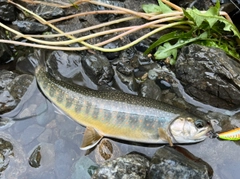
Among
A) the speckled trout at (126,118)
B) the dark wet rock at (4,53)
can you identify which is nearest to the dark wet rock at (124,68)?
the speckled trout at (126,118)

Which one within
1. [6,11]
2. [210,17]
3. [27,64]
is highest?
[210,17]

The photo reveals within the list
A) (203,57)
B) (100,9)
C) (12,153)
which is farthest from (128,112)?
(100,9)

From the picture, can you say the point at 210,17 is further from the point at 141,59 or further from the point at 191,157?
the point at 191,157

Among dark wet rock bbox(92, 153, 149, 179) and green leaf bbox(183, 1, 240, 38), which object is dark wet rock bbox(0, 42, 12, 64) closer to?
dark wet rock bbox(92, 153, 149, 179)

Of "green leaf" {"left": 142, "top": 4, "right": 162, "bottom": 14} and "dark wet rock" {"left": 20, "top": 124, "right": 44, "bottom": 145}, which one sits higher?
"green leaf" {"left": 142, "top": 4, "right": 162, "bottom": 14}

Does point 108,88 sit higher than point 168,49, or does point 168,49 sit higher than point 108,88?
point 168,49

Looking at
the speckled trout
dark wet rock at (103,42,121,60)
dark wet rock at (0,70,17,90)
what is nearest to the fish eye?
the speckled trout

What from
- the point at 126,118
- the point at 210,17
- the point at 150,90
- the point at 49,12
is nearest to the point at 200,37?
the point at 210,17

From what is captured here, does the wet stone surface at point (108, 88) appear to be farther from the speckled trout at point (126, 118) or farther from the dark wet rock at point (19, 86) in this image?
the speckled trout at point (126, 118)

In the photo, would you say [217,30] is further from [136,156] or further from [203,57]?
[136,156]
